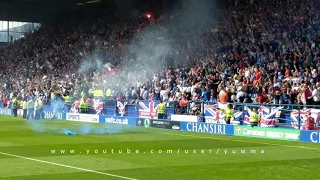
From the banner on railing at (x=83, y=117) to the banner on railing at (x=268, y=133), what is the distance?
42.2 feet

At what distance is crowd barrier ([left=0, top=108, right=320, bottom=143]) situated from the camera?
24156 millimetres

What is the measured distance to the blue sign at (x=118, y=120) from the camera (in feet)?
114

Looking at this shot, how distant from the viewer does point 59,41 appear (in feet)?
182

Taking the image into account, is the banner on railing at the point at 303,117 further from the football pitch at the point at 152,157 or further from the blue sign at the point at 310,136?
the football pitch at the point at 152,157

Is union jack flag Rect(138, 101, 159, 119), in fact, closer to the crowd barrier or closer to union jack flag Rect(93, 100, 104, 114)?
the crowd barrier

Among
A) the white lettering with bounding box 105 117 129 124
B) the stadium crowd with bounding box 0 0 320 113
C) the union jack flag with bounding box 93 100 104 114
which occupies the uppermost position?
the stadium crowd with bounding box 0 0 320 113

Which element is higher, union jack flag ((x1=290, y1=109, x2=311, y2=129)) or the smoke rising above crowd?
the smoke rising above crowd

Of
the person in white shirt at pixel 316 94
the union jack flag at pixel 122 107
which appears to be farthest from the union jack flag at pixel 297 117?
the union jack flag at pixel 122 107

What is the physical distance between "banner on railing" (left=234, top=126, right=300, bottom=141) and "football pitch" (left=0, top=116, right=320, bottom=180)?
840 mm

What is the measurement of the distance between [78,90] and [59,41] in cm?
1339

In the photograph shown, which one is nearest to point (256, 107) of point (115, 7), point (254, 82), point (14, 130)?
point (254, 82)

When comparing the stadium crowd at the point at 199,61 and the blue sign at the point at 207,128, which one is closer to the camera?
the blue sign at the point at 207,128

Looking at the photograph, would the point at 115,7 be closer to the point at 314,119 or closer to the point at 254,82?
the point at 254,82

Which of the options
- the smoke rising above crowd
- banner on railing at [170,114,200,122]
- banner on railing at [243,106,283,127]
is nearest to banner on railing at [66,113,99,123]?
the smoke rising above crowd
